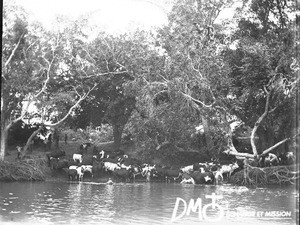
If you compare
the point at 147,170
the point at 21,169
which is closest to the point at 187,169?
the point at 147,170

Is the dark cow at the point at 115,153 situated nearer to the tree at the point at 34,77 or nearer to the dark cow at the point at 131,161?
the dark cow at the point at 131,161

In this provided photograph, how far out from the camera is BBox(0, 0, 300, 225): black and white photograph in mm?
4543

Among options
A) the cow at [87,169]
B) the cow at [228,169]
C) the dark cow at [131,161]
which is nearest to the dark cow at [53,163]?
the cow at [87,169]

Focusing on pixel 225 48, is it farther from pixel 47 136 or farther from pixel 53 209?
pixel 53 209

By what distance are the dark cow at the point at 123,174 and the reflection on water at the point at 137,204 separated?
17 centimetres

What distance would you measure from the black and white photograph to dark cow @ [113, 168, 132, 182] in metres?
0.01

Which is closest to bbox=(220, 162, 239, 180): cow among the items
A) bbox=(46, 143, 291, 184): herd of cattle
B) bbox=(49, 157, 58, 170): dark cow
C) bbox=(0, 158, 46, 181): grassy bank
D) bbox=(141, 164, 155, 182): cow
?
bbox=(46, 143, 291, 184): herd of cattle

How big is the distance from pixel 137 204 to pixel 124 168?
1041 mm

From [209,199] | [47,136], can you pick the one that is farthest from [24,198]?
[209,199]

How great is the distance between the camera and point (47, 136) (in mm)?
4957

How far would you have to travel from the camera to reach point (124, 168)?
509cm

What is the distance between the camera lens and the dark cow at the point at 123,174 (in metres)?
5.01

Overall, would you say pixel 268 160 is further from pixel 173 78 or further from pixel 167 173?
pixel 173 78

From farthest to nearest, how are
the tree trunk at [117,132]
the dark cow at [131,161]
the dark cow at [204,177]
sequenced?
the dark cow at [131,161], the tree trunk at [117,132], the dark cow at [204,177]
